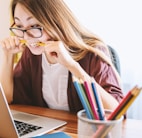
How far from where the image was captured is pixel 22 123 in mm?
928

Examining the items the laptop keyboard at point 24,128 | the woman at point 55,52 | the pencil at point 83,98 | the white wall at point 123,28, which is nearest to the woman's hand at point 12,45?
the woman at point 55,52

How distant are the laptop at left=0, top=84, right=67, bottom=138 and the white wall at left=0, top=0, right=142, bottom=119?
1.04m

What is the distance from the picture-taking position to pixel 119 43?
1.94 m

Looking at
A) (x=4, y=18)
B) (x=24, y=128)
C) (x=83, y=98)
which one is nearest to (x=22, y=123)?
(x=24, y=128)

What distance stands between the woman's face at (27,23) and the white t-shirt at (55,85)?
11cm

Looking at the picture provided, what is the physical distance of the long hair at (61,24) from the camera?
1212 mm

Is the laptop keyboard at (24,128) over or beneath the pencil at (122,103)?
beneath

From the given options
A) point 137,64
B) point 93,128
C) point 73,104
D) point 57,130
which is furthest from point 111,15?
point 93,128

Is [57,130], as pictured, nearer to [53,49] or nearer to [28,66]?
[53,49]

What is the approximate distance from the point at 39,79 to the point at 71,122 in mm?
427

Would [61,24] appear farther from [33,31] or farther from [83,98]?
[83,98]

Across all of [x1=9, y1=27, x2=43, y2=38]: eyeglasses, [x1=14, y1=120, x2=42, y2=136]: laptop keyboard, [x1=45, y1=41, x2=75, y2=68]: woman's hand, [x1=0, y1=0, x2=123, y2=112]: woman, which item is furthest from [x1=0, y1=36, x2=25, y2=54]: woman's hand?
[x1=14, y1=120, x2=42, y2=136]: laptop keyboard

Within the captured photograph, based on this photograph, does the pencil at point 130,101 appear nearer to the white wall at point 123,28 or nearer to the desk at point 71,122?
the desk at point 71,122

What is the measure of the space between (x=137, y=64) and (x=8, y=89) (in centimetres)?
92
